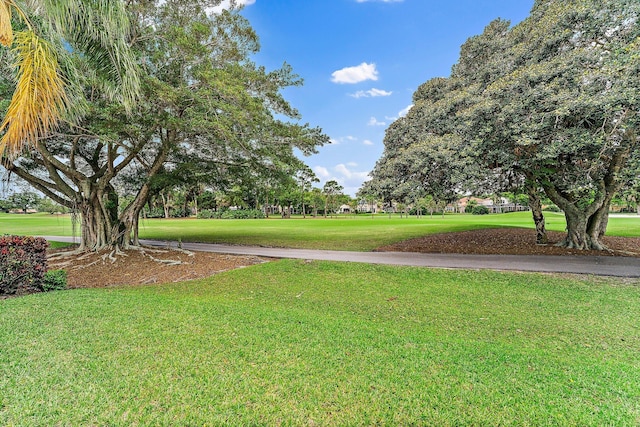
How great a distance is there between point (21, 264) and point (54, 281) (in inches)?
29.6

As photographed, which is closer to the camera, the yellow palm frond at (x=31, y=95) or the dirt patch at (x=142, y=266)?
the yellow palm frond at (x=31, y=95)

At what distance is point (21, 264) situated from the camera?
6188mm

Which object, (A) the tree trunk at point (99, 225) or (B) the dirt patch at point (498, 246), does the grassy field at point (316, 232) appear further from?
(A) the tree trunk at point (99, 225)

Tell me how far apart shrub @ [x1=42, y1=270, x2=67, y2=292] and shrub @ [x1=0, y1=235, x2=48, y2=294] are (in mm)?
82

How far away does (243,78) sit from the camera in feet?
31.5

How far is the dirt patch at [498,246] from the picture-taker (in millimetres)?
11594

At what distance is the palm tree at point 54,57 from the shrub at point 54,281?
2.75 meters

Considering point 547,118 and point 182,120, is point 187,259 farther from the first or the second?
point 547,118

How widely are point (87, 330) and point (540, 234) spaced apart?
54.3 feet

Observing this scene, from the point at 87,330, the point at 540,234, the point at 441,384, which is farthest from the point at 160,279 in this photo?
the point at 540,234

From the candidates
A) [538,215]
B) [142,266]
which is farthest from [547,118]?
[142,266]

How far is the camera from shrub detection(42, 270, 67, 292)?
661 centimetres

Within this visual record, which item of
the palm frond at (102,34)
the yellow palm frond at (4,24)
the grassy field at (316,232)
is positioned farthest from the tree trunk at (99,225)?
the yellow palm frond at (4,24)

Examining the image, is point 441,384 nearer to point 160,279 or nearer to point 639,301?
point 639,301
